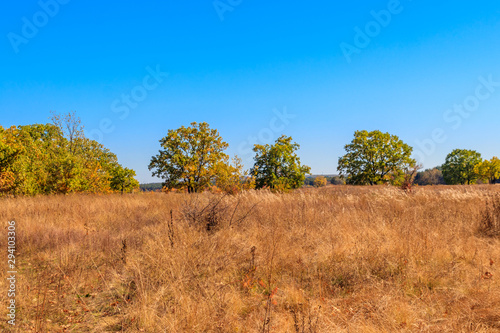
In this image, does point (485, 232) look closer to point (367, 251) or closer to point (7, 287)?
point (367, 251)

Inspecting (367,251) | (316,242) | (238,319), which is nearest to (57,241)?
(238,319)

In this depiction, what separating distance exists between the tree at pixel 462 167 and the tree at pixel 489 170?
100cm

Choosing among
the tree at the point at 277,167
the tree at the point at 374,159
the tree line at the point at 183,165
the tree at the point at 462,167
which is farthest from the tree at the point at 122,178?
the tree at the point at 462,167

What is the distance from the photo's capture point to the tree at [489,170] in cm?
5944

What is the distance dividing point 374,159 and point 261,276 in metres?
38.4

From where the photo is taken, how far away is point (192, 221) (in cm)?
649

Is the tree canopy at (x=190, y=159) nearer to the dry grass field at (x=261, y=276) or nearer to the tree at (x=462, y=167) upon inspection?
the dry grass field at (x=261, y=276)

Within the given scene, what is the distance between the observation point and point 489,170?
59.4 metres

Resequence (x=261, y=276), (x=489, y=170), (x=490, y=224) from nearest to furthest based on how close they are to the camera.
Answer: (x=261, y=276) < (x=490, y=224) < (x=489, y=170)

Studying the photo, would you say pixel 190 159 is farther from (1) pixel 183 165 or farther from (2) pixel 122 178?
(2) pixel 122 178

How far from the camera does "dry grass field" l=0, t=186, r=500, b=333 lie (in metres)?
3.01

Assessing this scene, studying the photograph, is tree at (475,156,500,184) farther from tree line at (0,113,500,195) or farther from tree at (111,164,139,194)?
tree at (111,164,139,194)

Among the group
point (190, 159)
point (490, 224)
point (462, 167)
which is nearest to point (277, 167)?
point (190, 159)

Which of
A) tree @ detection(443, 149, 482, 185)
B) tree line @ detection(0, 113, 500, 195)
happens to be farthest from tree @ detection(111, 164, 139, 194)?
tree @ detection(443, 149, 482, 185)
